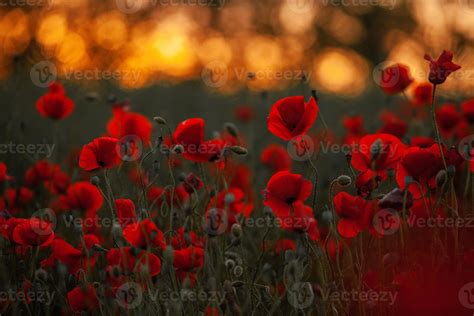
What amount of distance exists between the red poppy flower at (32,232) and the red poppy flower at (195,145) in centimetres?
48

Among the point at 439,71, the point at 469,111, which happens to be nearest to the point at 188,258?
the point at 439,71

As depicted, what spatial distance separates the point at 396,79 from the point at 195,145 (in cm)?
120

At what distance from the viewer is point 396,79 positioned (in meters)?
2.94

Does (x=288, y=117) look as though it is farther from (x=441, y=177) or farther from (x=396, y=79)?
(x=396, y=79)

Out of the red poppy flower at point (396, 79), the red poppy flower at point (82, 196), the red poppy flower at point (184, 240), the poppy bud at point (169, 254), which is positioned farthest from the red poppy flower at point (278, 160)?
the poppy bud at point (169, 254)

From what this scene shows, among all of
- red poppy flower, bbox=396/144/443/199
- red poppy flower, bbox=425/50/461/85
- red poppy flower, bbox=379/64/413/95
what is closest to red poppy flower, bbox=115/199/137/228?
red poppy flower, bbox=396/144/443/199

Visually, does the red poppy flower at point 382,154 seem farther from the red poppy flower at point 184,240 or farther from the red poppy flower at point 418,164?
the red poppy flower at point 184,240

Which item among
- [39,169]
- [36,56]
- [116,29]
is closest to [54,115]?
[39,169]

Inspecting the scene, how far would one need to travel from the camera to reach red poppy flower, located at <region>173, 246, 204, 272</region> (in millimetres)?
1871

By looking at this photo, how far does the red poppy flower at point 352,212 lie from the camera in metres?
1.92

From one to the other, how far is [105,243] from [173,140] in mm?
916

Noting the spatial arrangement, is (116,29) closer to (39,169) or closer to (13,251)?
(39,169)

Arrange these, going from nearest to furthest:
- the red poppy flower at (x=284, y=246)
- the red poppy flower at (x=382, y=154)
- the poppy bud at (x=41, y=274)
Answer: the red poppy flower at (x=382, y=154) → the poppy bud at (x=41, y=274) → the red poppy flower at (x=284, y=246)

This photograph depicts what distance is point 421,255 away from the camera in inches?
76.3
